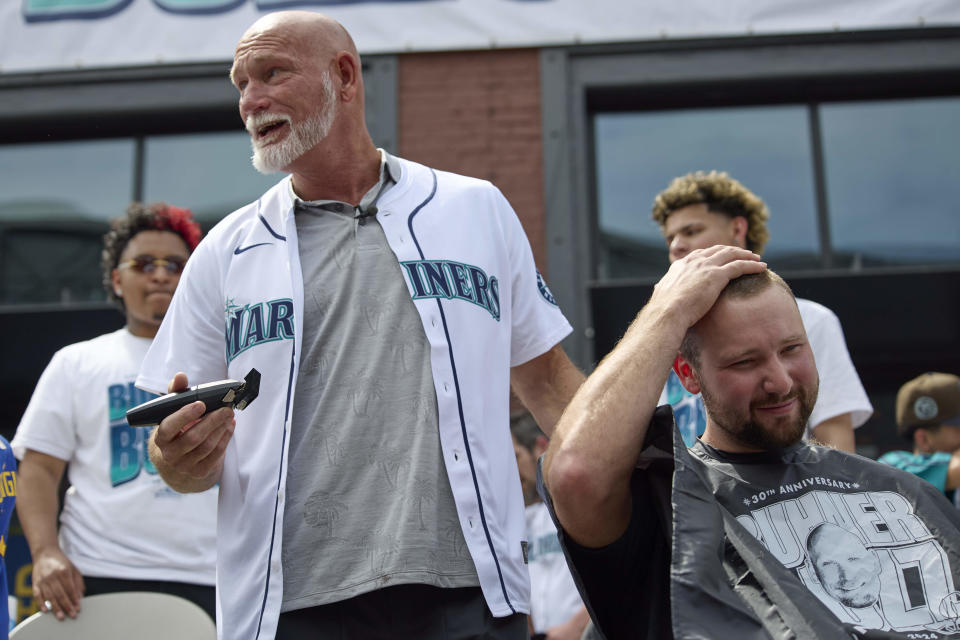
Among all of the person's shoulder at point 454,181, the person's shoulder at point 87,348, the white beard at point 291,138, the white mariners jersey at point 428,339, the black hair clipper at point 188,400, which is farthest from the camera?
the person's shoulder at point 87,348

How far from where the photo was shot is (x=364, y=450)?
2209mm

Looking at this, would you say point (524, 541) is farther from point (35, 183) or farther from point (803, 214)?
point (35, 183)

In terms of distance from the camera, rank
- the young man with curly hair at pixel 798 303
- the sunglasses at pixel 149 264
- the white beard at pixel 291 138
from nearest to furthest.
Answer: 1. the white beard at pixel 291 138
2. the young man with curly hair at pixel 798 303
3. the sunglasses at pixel 149 264

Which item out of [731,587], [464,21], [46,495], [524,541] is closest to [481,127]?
[464,21]

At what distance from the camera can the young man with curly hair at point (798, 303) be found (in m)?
3.34

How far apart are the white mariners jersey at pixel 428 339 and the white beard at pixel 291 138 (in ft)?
0.34

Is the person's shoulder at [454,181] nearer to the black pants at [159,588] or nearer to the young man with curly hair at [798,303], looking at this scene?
the young man with curly hair at [798,303]

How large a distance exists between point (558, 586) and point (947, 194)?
3751 mm

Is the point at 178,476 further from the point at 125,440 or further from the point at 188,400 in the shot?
the point at 125,440

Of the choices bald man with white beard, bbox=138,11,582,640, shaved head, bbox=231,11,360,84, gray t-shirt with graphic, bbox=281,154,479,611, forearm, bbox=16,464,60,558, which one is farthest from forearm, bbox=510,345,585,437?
forearm, bbox=16,464,60,558

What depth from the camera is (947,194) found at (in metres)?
6.38

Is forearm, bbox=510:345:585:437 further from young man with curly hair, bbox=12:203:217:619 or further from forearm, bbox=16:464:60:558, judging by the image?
forearm, bbox=16:464:60:558

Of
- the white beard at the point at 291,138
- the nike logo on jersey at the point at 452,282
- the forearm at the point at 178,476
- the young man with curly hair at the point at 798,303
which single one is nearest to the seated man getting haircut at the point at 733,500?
the nike logo on jersey at the point at 452,282

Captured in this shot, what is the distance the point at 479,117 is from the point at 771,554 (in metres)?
4.54
